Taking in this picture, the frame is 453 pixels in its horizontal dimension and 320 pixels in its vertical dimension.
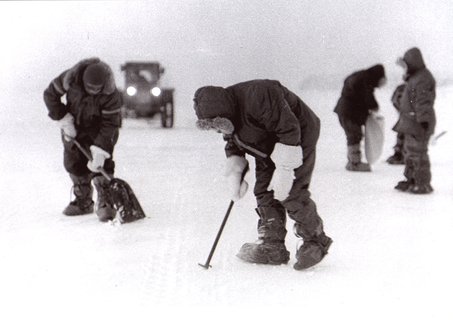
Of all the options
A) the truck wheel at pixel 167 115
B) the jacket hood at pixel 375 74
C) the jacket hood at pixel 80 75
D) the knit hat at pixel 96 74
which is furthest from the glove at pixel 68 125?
the truck wheel at pixel 167 115

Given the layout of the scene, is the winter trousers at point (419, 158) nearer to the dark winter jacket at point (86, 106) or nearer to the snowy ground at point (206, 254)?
the snowy ground at point (206, 254)

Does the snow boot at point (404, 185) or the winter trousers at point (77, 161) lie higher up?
the winter trousers at point (77, 161)

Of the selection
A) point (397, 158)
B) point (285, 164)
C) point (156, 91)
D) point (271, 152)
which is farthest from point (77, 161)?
point (156, 91)

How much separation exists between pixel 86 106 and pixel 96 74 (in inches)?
10.3

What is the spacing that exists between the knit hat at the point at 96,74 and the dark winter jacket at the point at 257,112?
4.13 feet

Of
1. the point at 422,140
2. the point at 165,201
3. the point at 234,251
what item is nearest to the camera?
the point at 234,251

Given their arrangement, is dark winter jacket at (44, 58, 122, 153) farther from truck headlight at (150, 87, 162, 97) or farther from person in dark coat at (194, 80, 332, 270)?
truck headlight at (150, 87, 162, 97)

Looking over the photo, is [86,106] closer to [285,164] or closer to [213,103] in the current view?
[213,103]

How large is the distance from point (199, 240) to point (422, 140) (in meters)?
2.41

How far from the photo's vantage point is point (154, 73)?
12078mm

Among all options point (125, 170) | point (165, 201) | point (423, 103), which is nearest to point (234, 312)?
point (165, 201)

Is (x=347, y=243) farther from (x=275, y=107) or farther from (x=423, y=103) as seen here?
(x=423, y=103)

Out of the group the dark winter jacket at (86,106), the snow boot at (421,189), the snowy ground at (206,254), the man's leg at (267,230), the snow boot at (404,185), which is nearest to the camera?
the snowy ground at (206,254)

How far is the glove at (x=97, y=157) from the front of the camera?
396cm
